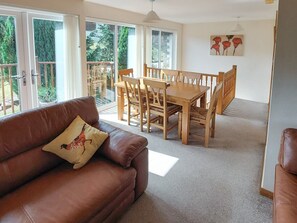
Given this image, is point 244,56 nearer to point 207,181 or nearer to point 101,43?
point 101,43

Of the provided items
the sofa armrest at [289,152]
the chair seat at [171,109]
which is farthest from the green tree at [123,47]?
the sofa armrest at [289,152]

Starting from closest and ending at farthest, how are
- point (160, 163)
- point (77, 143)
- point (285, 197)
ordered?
point (285, 197)
point (77, 143)
point (160, 163)

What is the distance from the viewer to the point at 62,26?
4203 mm

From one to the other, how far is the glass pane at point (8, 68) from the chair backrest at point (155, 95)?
2014 millimetres

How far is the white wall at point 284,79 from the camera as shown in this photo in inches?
A: 78.2

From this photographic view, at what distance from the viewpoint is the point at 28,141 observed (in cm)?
188

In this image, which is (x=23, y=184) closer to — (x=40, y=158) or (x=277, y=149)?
(x=40, y=158)

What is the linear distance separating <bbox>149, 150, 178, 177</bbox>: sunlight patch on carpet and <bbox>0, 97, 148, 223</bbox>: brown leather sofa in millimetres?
556

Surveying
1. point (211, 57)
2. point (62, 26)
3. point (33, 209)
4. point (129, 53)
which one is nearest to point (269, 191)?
point (33, 209)

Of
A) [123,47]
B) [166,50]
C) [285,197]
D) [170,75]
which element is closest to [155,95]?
[170,75]

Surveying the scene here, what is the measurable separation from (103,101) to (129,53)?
55.2 inches

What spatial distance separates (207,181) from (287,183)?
1000 millimetres

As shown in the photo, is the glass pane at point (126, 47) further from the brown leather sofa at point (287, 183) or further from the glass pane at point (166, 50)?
the brown leather sofa at point (287, 183)

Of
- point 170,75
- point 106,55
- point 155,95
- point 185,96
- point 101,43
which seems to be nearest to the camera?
point 185,96
